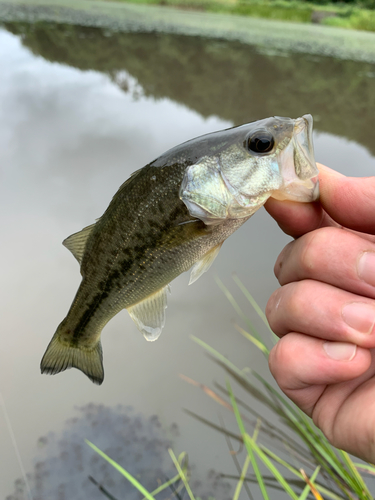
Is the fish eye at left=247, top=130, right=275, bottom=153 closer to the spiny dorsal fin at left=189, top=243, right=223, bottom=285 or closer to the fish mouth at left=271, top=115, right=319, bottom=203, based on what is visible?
the fish mouth at left=271, top=115, right=319, bottom=203

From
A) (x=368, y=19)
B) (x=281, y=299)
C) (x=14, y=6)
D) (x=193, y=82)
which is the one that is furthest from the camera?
(x=368, y=19)

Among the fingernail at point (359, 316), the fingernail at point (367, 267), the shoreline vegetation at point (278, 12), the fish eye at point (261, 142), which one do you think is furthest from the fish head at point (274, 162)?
the shoreline vegetation at point (278, 12)

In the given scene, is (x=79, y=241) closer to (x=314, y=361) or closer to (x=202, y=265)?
(x=202, y=265)

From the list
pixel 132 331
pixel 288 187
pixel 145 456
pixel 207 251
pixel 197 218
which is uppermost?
pixel 288 187

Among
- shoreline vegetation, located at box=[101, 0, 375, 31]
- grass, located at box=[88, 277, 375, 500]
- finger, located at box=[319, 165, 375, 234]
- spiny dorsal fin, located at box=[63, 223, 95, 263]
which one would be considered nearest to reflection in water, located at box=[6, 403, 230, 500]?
grass, located at box=[88, 277, 375, 500]

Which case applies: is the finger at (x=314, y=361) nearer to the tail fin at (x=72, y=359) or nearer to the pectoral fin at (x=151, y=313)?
the pectoral fin at (x=151, y=313)

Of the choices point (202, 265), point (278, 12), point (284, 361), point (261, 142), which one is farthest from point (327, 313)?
point (278, 12)

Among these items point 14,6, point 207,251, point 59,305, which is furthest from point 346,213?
point 14,6

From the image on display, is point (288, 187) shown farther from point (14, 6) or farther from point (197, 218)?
point (14, 6)
